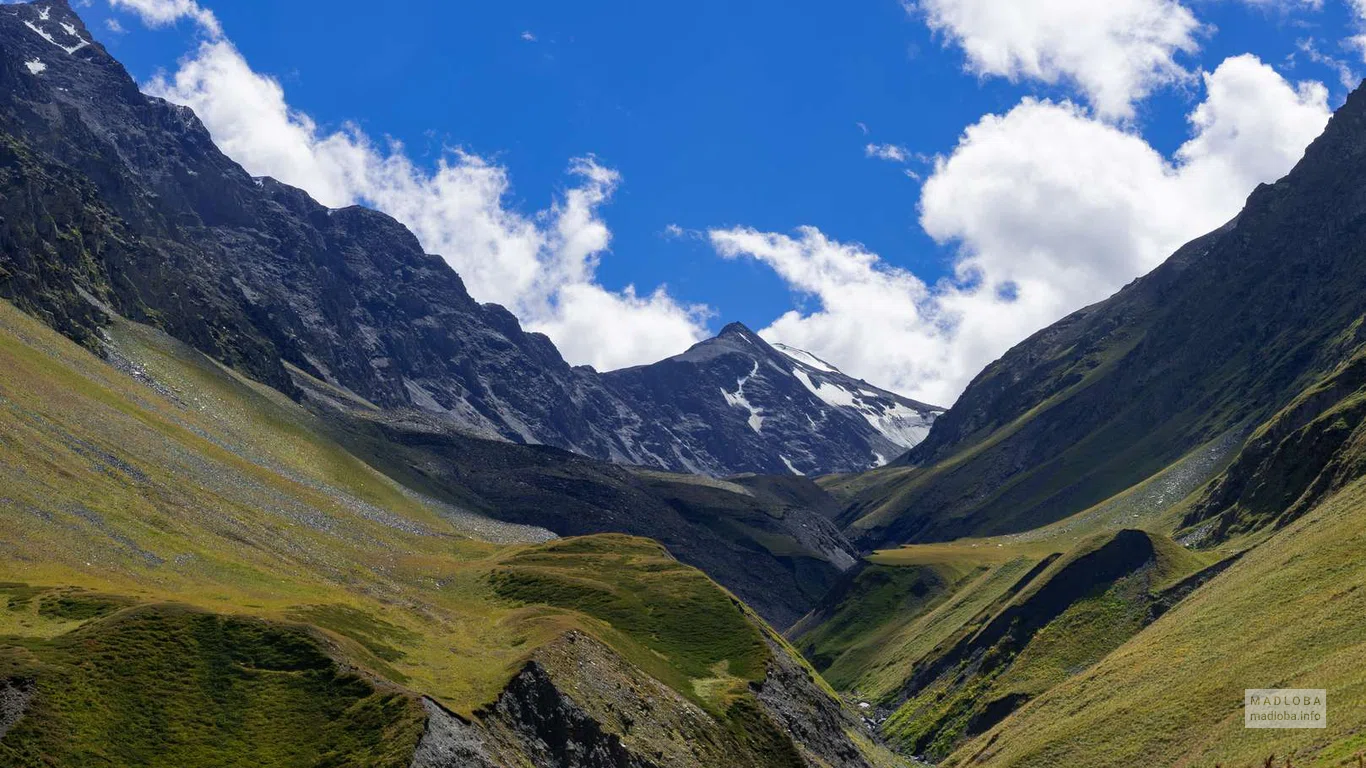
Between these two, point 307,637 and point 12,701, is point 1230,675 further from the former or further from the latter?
point 12,701

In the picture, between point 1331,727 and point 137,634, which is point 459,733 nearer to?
point 137,634

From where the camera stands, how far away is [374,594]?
119 m

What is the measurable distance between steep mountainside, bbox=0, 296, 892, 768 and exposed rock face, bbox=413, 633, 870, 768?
0.19 meters

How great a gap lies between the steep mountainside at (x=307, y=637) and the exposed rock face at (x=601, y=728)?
0.19 metres

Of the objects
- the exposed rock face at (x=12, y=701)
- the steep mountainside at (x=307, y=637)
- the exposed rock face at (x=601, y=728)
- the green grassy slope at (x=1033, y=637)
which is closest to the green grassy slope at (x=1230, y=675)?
the green grassy slope at (x=1033, y=637)

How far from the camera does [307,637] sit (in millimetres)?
76562

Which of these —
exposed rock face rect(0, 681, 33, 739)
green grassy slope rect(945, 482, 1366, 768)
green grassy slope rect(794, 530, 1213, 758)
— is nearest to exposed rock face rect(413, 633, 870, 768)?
green grassy slope rect(945, 482, 1366, 768)

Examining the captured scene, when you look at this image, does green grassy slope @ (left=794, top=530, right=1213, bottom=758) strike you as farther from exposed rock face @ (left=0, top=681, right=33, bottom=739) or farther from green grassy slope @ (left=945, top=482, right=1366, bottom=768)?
exposed rock face @ (left=0, top=681, right=33, bottom=739)

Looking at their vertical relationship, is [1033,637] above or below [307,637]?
above

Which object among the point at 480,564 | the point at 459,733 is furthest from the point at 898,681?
the point at 459,733

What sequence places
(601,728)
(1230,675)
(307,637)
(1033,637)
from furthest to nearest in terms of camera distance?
(1033,637), (601,728), (1230,675), (307,637)

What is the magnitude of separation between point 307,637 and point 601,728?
69.8 feet

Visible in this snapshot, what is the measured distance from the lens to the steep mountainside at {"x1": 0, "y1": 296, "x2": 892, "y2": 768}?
6500 centimetres

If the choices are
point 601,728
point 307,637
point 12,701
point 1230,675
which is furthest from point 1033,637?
point 12,701
